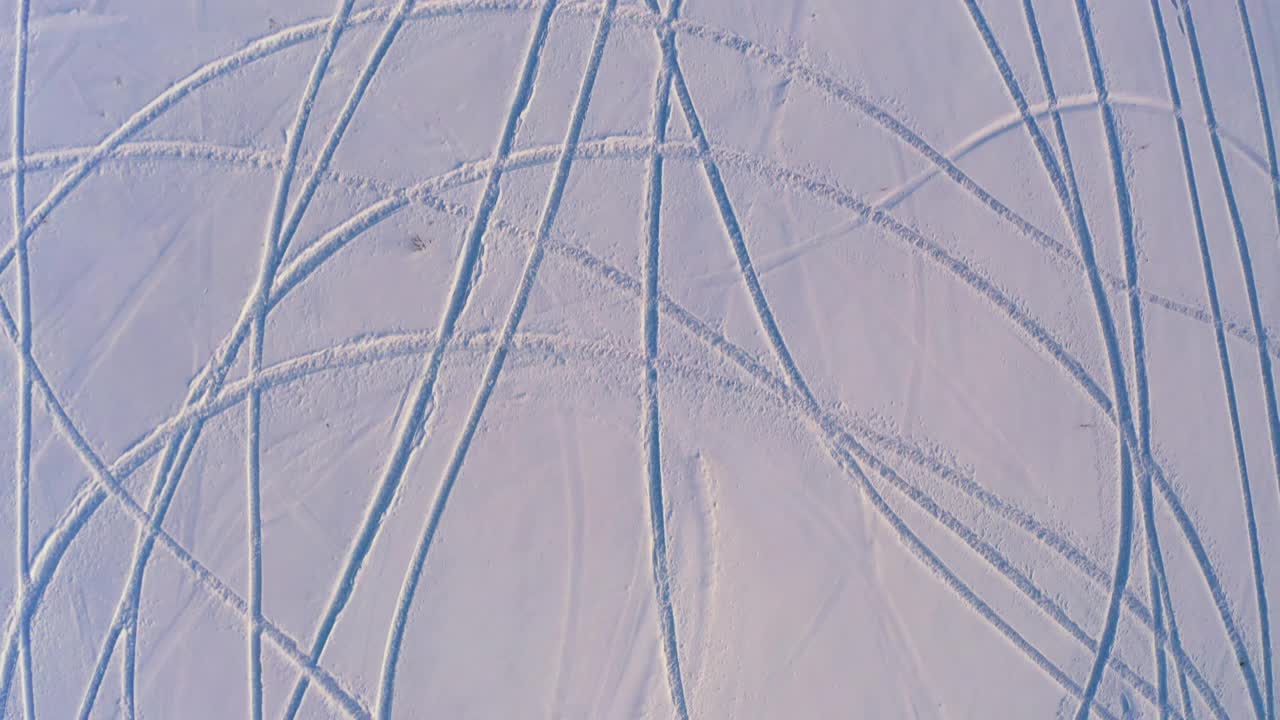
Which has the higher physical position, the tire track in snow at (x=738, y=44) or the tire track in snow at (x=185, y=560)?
the tire track in snow at (x=738, y=44)

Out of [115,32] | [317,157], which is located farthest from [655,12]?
[115,32]

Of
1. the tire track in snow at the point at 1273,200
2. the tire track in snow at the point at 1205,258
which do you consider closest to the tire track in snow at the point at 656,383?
the tire track in snow at the point at 1205,258

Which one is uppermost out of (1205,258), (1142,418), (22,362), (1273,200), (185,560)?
(22,362)

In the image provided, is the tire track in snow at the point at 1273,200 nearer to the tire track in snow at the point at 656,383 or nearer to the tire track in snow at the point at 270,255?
the tire track in snow at the point at 656,383

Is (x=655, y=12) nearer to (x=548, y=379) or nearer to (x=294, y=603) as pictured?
(x=548, y=379)

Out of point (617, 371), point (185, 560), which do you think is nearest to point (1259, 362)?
point (617, 371)

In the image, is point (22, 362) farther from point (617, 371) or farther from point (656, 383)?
point (656, 383)
